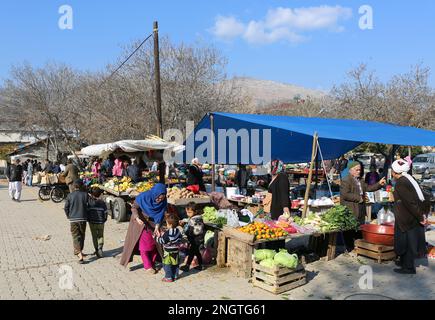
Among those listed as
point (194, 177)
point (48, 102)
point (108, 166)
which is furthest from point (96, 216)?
point (48, 102)

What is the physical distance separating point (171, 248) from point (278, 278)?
1.60 metres

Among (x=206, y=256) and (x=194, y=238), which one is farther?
(x=206, y=256)

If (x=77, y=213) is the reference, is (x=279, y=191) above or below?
above

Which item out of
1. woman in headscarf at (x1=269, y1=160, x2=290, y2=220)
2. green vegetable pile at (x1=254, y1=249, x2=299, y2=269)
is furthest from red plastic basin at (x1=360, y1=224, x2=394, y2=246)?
green vegetable pile at (x1=254, y1=249, x2=299, y2=269)

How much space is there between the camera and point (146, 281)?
5891 millimetres

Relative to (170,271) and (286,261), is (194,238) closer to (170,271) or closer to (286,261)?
(170,271)

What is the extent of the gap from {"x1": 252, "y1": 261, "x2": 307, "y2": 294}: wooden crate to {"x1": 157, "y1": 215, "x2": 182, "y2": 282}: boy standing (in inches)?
46.6

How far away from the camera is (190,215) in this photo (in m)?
6.72

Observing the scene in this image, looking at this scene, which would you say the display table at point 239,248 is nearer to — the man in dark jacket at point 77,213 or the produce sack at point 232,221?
the produce sack at point 232,221

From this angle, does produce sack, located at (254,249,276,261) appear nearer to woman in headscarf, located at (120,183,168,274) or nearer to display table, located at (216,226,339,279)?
display table, located at (216,226,339,279)

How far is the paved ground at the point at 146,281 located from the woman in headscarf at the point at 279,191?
1168 millimetres

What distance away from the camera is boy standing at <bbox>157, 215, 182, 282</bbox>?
19.0 ft

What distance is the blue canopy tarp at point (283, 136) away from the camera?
8961mm

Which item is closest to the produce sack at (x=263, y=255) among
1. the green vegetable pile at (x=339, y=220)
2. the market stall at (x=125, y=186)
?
the green vegetable pile at (x=339, y=220)
